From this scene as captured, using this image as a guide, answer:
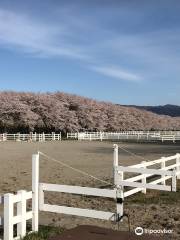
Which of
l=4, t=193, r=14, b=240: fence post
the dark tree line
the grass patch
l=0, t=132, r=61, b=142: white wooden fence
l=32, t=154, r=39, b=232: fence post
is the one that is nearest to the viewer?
l=4, t=193, r=14, b=240: fence post

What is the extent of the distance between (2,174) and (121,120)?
103 m

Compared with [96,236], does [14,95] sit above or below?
above

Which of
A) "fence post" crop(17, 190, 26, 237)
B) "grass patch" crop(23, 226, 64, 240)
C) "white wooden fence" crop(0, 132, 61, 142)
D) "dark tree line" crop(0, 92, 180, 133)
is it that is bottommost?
"grass patch" crop(23, 226, 64, 240)

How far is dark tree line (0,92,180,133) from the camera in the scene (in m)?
88.2

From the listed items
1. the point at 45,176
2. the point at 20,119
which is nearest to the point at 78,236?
the point at 45,176

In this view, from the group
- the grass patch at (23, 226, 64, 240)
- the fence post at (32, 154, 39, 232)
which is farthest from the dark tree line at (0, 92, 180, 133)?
the fence post at (32, 154, 39, 232)

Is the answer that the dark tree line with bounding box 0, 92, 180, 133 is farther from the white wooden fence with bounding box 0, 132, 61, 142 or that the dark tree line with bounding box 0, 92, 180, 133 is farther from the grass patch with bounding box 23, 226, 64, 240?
the grass patch with bounding box 23, 226, 64, 240

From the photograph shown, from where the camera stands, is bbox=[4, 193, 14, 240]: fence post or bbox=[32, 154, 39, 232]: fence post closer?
bbox=[4, 193, 14, 240]: fence post

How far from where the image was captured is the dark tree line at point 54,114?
289ft

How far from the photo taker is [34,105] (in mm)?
94312

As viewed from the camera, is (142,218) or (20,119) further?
(20,119)

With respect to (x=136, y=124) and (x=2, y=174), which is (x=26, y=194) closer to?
(x=2, y=174)

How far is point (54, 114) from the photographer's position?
92.5m

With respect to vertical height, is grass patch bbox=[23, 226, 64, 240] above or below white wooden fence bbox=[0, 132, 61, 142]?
below
